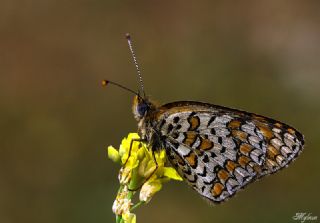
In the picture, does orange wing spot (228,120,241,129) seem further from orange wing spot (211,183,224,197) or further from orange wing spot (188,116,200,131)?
orange wing spot (211,183,224,197)

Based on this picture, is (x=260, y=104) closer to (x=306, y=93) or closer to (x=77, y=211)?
(x=306, y=93)

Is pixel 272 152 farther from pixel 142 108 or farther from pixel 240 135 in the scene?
pixel 142 108

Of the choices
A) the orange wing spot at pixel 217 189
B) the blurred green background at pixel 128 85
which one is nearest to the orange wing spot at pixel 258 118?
the orange wing spot at pixel 217 189

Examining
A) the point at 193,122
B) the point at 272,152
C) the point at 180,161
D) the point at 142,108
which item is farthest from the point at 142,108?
the point at 272,152

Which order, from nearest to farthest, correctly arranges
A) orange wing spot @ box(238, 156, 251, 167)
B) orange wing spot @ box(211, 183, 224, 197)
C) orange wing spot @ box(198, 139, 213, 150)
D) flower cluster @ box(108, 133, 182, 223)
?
flower cluster @ box(108, 133, 182, 223), orange wing spot @ box(211, 183, 224, 197), orange wing spot @ box(238, 156, 251, 167), orange wing spot @ box(198, 139, 213, 150)

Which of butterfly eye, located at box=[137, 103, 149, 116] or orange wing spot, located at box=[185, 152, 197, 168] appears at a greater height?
butterfly eye, located at box=[137, 103, 149, 116]

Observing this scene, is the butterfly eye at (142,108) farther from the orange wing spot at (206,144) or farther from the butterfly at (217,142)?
the orange wing spot at (206,144)

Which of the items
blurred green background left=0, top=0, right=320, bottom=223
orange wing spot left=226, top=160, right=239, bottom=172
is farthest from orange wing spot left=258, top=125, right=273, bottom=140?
blurred green background left=0, top=0, right=320, bottom=223

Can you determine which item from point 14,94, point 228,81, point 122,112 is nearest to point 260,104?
point 228,81
